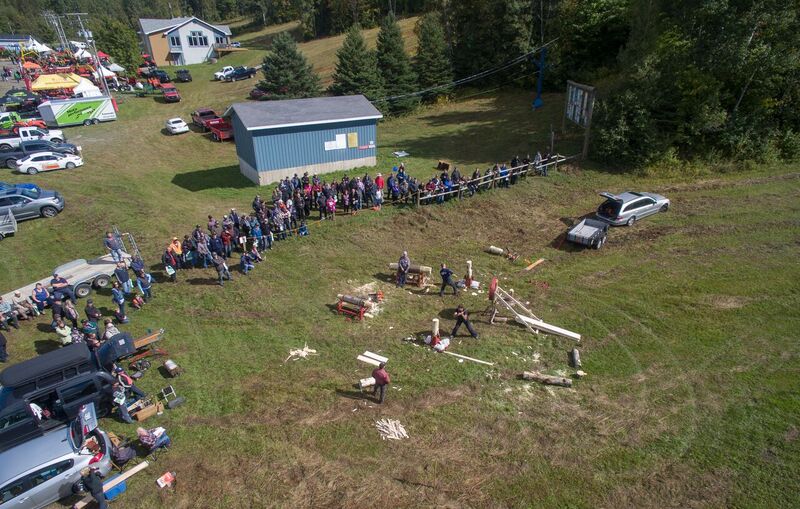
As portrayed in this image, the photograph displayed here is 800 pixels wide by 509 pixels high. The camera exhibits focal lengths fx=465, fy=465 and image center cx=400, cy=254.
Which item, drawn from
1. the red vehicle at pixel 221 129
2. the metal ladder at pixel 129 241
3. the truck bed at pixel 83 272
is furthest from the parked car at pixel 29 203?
the red vehicle at pixel 221 129

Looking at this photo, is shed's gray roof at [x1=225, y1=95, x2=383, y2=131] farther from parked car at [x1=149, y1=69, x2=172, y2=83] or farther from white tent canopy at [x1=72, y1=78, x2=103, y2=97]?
parked car at [x1=149, y1=69, x2=172, y2=83]

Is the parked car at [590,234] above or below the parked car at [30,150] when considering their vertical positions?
below

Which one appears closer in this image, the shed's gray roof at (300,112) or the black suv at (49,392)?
the black suv at (49,392)

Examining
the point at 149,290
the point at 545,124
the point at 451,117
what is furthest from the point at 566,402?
the point at 451,117

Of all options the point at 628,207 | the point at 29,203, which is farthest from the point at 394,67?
the point at 29,203

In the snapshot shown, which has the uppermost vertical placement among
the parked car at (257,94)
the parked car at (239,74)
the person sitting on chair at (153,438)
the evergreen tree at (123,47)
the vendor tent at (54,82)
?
the evergreen tree at (123,47)

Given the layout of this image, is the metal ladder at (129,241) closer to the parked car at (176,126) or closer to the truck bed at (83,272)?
the truck bed at (83,272)
